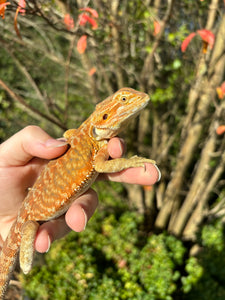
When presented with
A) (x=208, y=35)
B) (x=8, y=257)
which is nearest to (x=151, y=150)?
(x=208, y=35)

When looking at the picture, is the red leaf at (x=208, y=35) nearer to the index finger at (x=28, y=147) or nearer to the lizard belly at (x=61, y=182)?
the lizard belly at (x=61, y=182)

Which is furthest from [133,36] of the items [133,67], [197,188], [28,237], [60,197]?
[28,237]

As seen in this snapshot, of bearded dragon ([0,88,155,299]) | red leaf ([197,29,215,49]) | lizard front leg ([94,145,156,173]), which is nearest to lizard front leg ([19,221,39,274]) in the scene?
bearded dragon ([0,88,155,299])

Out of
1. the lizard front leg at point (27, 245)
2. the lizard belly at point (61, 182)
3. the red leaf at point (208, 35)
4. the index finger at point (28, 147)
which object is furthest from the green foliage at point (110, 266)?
the red leaf at point (208, 35)

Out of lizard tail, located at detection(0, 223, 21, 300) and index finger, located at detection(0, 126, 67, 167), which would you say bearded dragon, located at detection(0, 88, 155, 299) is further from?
index finger, located at detection(0, 126, 67, 167)

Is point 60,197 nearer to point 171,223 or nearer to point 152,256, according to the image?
point 152,256

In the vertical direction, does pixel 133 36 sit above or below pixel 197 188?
above
